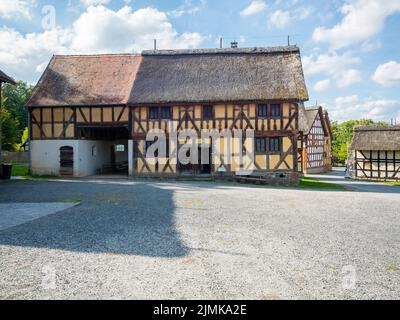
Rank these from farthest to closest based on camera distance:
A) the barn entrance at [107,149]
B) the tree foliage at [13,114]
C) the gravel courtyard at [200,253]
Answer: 1. the tree foliage at [13,114]
2. the barn entrance at [107,149]
3. the gravel courtyard at [200,253]

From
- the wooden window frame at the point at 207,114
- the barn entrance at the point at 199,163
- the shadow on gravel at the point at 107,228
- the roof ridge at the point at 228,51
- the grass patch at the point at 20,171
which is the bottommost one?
the shadow on gravel at the point at 107,228

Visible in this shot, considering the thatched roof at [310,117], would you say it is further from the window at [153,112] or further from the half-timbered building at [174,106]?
the window at [153,112]

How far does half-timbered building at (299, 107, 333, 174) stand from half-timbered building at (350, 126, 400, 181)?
4701mm

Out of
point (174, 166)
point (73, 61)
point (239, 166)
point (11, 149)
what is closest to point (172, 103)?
point (174, 166)

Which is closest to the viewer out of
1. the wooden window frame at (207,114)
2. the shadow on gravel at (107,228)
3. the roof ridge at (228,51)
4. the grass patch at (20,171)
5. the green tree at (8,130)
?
the shadow on gravel at (107,228)

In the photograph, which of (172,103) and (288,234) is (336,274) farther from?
(172,103)

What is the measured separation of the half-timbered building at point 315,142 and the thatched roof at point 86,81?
1638 centimetres

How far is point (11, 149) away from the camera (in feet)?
132

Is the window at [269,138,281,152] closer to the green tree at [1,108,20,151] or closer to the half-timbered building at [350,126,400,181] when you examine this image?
the half-timbered building at [350,126,400,181]

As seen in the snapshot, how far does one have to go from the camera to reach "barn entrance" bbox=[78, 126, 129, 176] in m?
21.9

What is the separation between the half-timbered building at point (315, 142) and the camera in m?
31.6

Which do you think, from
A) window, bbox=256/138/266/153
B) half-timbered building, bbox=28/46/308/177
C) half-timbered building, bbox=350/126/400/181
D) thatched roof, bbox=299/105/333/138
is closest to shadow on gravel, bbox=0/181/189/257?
half-timbered building, bbox=28/46/308/177
